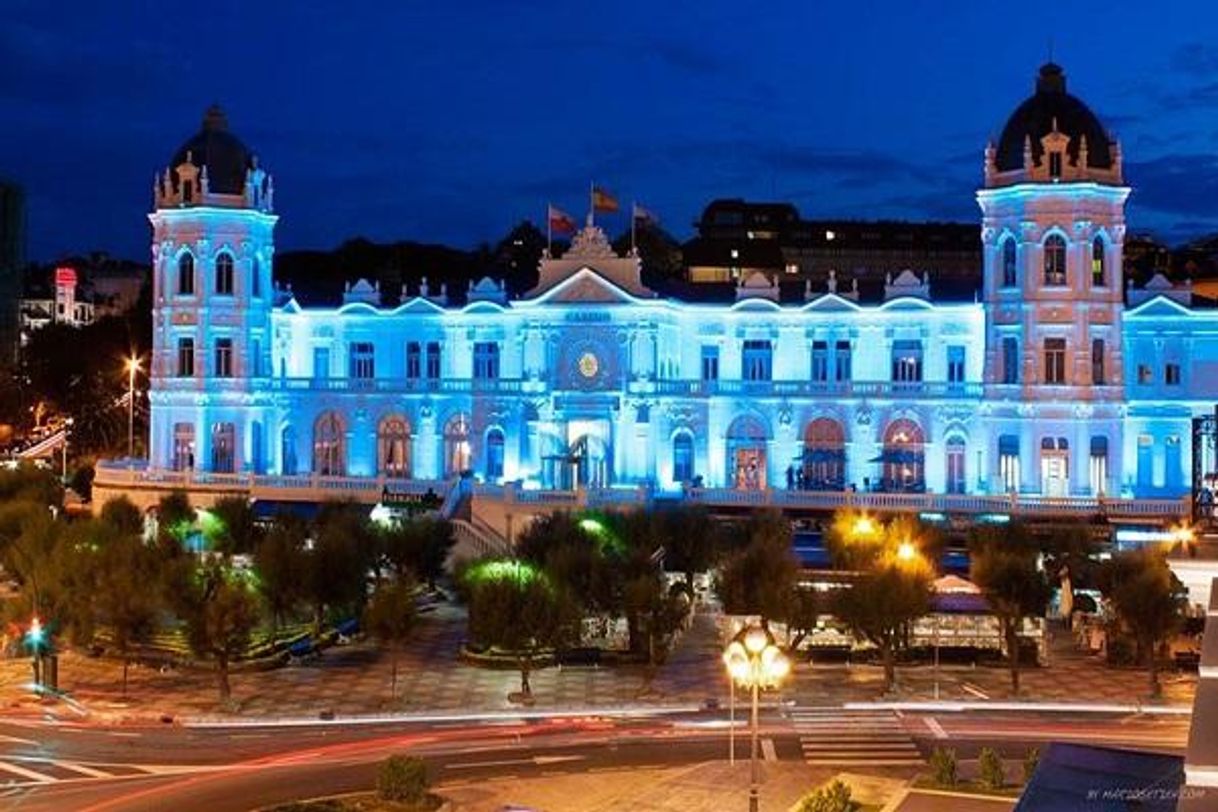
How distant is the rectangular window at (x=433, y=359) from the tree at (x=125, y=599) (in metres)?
35.8

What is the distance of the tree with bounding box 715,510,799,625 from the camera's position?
50.0m

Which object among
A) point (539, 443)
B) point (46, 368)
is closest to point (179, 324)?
point (539, 443)

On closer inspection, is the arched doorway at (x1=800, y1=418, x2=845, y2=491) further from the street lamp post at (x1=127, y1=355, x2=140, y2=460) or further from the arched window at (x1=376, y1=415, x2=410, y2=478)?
the street lamp post at (x1=127, y1=355, x2=140, y2=460)

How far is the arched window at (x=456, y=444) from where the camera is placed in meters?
85.4

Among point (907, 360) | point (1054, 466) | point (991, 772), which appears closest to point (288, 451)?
point (907, 360)

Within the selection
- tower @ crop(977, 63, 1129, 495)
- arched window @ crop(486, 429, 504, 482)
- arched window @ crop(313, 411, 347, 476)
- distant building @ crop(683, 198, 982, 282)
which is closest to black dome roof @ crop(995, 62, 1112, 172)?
tower @ crop(977, 63, 1129, 495)

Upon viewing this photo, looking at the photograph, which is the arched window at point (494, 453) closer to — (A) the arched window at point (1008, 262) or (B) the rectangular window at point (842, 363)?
(B) the rectangular window at point (842, 363)

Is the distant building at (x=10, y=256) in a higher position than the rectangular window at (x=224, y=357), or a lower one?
higher

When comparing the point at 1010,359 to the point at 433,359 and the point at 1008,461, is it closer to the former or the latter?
the point at 1008,461

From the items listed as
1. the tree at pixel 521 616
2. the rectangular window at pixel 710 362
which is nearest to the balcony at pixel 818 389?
the rectangular window at pixel 710 362

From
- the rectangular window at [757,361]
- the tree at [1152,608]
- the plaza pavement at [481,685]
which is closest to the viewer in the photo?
the plaza pavement at [481,685]

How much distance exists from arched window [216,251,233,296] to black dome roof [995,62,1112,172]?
132 feet

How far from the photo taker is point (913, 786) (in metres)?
33.7

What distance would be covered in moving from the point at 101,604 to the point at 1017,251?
45.8 meters
